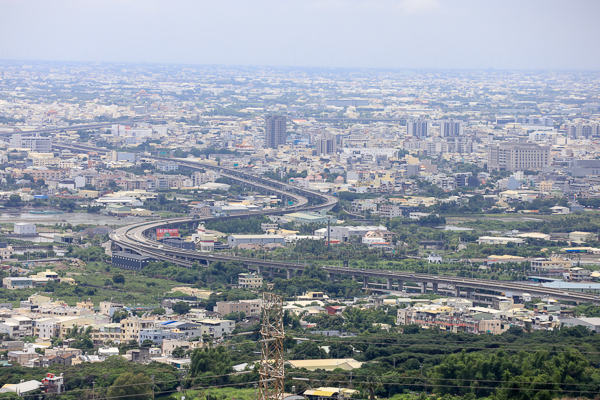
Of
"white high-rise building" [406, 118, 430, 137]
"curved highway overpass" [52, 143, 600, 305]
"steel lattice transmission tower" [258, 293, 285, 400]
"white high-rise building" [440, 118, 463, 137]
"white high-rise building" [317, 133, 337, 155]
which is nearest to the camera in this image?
"steel lattice transmission tower" [258, 293, 285, 400]

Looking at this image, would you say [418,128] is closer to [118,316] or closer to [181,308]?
[181,308]

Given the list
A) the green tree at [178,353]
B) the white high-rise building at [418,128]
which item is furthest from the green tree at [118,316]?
the white high-rise building at [418,128]

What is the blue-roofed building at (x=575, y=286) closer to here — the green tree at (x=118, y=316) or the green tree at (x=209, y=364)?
the green tree at (x=118, y=316)

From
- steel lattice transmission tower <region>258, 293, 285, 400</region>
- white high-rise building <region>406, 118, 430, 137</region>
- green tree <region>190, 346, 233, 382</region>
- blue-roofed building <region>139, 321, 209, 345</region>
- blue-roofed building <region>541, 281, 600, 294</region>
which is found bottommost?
white high-rise building <region>406, 118, 430, 137</region>

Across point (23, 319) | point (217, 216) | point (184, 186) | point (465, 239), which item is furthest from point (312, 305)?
point (184, 186)

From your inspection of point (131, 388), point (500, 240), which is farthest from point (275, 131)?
point (131, 388)

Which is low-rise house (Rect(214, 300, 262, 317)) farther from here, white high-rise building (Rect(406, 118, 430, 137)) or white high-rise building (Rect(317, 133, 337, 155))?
white high-rise building (Rect(406, 118, 430, 137))

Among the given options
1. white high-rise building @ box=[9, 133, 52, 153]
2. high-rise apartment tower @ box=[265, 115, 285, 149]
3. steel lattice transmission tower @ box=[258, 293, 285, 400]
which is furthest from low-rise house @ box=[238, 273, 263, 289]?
high-rise apartment tower @ box=[265, 115, 285, 149]

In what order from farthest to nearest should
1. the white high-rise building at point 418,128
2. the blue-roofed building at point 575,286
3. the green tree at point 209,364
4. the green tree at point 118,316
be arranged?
the white high-rise building at point 418,128 < the blue-roofed building at point 575,286 < the green tree at point 118,316 < the green tree at point 209,364

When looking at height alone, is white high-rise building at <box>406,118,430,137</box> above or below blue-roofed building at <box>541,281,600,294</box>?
below

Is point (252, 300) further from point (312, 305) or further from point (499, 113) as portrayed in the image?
point (499, 113)

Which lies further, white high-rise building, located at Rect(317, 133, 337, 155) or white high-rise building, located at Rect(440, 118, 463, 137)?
white high-rise building, located at Rect(440, 118, 463, 137)
